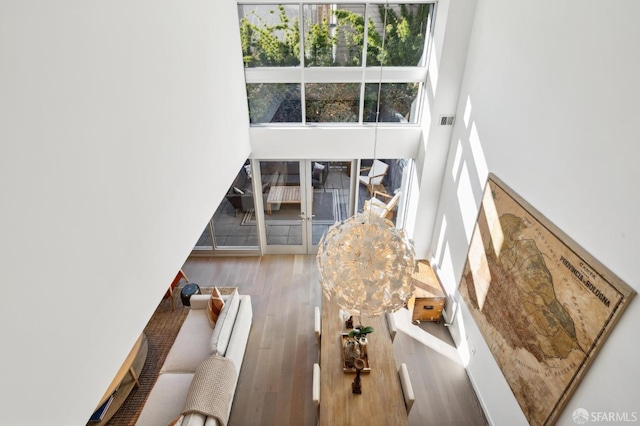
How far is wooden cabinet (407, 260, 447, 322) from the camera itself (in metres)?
4.94

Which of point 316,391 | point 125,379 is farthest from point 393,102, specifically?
point 125,379

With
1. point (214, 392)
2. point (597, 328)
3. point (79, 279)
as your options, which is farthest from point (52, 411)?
point (597, 328)

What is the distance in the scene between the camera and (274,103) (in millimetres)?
5234

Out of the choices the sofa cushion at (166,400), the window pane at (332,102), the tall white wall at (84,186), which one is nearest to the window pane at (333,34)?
the window pane at (332,102)

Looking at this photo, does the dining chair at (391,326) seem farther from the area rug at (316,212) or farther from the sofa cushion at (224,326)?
the area rug at (316,212)

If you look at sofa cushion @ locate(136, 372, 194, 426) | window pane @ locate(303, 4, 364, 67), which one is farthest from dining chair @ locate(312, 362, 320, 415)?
window pane @ locate(303, 4, 364, 67)

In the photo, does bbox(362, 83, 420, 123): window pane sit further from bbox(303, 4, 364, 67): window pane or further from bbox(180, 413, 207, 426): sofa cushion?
bbox(180, 413, 207, 426): sofa cushion

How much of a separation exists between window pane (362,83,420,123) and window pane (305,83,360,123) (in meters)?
0.19

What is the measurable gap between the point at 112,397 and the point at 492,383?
442 centimetres

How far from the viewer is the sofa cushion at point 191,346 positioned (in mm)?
4051

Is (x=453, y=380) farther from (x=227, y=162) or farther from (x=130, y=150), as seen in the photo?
(x=130, y=150)

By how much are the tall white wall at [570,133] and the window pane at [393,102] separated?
1.11 meters

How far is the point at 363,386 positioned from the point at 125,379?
303cm

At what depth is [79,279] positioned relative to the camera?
177 cm
